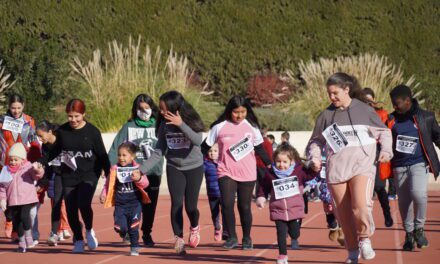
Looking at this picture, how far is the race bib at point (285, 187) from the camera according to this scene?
38.2ft

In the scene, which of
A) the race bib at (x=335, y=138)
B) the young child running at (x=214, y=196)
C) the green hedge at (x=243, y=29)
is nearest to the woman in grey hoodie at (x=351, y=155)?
the race bib at (x=335, y=138)

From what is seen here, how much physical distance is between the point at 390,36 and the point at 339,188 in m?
25.2

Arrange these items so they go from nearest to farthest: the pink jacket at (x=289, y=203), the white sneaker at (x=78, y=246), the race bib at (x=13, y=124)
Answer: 1. the pink jacket at (x=289, y=203)
2. the white sneaker at (x=78, y=246)
3. the race bib at (x=13, y=124)

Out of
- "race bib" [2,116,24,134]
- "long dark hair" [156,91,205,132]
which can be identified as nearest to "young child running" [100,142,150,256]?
"long dark hair" [156,91,205,132]

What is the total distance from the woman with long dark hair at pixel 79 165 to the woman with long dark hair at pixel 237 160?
4.32ft

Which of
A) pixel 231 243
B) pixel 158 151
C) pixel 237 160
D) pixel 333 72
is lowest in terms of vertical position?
pixel 231 243

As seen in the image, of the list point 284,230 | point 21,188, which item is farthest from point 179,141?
point 21,188

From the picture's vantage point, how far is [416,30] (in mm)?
35312

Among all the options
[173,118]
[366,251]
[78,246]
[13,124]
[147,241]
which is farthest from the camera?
[13,124]

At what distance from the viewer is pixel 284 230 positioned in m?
11.5

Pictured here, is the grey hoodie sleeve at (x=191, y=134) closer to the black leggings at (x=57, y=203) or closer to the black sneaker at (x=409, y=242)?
the black leggings at (x=57, y=203)

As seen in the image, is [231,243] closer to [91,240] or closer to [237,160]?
[237,160]

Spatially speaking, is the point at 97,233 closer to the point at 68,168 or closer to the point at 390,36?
the point at 68,168

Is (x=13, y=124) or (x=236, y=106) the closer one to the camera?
(x=236, y=106)
